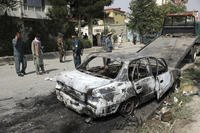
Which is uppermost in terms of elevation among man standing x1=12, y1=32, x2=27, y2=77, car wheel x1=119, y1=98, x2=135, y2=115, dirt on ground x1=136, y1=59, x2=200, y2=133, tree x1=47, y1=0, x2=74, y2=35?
tree x1=47, y1=0, x2=74, y2=35

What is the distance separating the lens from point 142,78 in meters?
8.38

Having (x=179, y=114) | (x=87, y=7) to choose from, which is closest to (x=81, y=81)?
(x=179, y=114)

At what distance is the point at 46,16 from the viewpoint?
1307 inches

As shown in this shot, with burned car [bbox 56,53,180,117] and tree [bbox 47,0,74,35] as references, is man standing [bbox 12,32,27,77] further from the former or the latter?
tree [bbox 47,0,74,35]

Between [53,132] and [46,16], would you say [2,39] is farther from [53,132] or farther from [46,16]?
[53,132]

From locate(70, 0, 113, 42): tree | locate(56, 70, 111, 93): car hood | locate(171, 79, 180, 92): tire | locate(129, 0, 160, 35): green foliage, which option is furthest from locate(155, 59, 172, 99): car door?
locate(129, 0, 160, 35): green foliage

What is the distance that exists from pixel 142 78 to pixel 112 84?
3.81 feet

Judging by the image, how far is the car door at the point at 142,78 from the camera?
816 centimetres

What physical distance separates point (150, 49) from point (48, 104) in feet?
26.4

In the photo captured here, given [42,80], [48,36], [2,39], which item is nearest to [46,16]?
[48,36]

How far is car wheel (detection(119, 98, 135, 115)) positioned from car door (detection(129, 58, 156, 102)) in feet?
1.00

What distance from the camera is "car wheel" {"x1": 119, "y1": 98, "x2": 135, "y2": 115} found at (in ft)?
25.8

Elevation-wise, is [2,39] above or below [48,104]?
above

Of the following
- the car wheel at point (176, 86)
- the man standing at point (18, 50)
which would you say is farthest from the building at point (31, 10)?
the car wheel at point (176, 86)
